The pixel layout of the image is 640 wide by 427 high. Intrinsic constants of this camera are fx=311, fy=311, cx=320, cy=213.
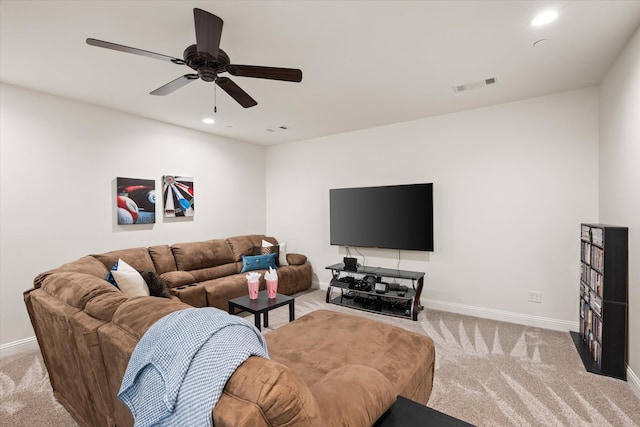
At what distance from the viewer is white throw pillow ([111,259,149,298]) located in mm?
2783

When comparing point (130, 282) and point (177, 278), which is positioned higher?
point (130, 282)

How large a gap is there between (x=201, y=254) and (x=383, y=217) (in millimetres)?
2655

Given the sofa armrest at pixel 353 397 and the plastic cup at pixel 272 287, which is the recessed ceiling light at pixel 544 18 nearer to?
the sofa armrest at pixel 353 397

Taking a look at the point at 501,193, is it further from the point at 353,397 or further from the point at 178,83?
the point at 178,83

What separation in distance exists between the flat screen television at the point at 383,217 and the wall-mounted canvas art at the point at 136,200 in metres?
2.58

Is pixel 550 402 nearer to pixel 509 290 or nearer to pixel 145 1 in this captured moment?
pixel 509 290

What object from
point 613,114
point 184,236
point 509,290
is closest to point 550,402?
point 509,290

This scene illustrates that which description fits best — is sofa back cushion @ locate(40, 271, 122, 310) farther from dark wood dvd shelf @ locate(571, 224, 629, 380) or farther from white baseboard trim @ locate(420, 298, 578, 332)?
white baseboard trim @ locate(420, 298, 578, 332)

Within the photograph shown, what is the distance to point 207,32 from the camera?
1.92 meters

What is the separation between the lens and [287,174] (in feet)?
18.9

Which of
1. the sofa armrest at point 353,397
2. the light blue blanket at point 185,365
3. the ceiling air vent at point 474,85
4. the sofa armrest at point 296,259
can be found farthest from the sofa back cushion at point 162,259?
the ceiling air vent at point 474,85

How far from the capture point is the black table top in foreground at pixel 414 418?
3.97 feet

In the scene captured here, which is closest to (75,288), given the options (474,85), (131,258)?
(131,258)

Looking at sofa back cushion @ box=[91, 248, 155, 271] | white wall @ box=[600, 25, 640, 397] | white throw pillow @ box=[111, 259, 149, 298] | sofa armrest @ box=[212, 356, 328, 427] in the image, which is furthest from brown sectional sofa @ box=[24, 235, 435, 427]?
white wall @ box=[600, 25, 640, 397]
